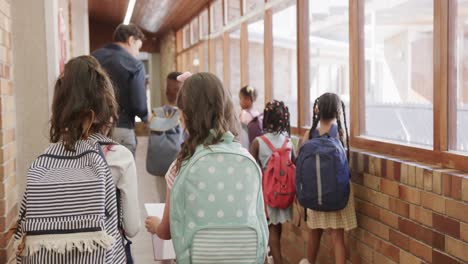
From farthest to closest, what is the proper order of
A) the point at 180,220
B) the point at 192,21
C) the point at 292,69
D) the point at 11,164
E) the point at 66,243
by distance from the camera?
1. the point at 192,21
2. the point at 292,69
3. the point at 11,164
4. the point at 180,220
5. the point at 66,243

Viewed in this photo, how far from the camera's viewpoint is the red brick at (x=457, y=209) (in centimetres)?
240

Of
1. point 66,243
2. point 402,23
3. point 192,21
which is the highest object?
point 192,21

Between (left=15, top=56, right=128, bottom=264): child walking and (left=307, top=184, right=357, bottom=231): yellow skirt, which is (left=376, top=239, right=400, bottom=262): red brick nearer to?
(left=307, top=184, right=357, bottom=231): yellow skirt

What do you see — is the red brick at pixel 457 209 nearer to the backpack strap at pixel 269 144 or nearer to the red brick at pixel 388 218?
the red brick at pixel 388 218

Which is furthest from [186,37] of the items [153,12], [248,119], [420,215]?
[420,215]

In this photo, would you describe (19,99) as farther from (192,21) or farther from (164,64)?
(164,64)

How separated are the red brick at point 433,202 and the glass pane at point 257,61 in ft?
11.6

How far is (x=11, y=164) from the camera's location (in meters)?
2.25

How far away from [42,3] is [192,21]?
29.6 ft

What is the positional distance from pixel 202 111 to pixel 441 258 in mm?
1466

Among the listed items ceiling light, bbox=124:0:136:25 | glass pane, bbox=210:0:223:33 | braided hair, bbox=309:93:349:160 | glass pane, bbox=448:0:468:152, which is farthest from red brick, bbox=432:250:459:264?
ceiling light, bbox=124:0:136:25

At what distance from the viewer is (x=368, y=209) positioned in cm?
340

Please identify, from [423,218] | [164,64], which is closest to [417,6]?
[423,218]

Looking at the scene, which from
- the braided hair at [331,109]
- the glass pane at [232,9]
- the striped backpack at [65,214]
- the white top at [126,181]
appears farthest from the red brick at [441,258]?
the glass pane at [232,9]
